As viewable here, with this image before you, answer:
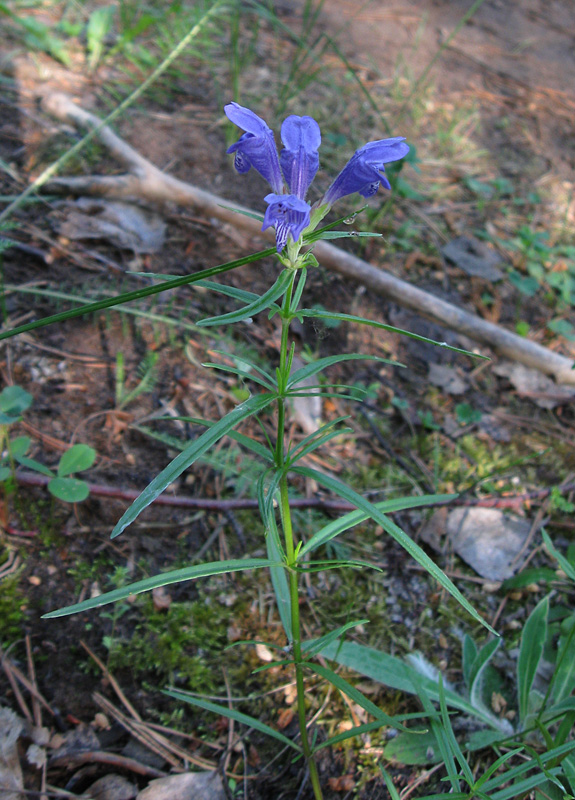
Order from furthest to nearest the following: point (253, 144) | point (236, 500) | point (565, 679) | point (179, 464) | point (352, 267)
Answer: point (352, 267)
point (236, 500)
point (565, 679)
point (253, 144)
point (179, 464)

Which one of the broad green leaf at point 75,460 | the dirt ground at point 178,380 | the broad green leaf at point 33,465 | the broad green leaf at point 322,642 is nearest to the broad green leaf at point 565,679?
the dirt ground at point 178,380

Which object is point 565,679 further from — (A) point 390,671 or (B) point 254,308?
(B) point 254,308

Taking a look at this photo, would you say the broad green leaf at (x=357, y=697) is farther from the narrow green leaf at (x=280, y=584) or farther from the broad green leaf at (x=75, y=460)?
the broad green leaf at (x=75, y=460)

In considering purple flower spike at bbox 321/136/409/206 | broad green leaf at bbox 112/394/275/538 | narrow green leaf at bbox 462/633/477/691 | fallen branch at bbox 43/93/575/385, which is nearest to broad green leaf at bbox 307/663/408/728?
narrow green leaf at bbox 462/633/477/691

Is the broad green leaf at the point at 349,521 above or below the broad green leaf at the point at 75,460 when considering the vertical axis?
above

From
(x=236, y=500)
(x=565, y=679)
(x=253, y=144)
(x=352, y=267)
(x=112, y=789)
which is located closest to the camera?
(x=253, y=144)

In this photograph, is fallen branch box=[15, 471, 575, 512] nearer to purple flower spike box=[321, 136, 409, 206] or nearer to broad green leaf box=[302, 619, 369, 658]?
broad green leaf box=[302, 619, 369, 658]

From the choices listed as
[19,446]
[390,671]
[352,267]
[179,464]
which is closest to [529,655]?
[390,671]

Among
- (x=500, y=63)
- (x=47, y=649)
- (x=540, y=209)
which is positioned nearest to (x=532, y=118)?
(x=500, y=63)
